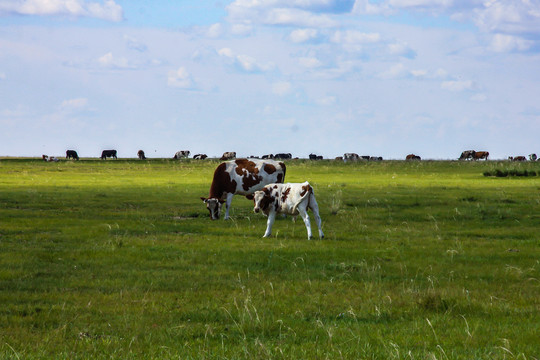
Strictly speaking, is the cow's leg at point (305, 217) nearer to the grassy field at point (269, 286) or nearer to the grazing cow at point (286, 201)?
the grazing cow at point (286, 201)

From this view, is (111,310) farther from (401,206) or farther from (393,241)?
(401,206)

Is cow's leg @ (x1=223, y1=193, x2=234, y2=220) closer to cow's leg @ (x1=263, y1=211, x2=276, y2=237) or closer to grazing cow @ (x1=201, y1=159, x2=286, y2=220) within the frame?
grazing cow @ (x1=201, y1=159, x2=286, y2=220)

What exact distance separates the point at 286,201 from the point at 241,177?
8.07 m

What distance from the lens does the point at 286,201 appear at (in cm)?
1933

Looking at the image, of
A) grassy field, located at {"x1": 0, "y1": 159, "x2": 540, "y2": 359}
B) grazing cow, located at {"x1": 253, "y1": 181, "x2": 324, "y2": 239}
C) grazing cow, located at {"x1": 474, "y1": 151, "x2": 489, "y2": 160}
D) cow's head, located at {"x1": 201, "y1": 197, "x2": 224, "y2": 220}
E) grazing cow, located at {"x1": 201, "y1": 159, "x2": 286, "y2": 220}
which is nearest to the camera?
grassy field, located at {"x1": 0, "y1": 159, "x2": 540, "y2": 359}

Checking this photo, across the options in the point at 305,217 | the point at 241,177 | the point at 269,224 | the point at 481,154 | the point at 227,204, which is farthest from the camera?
the point at 481,154

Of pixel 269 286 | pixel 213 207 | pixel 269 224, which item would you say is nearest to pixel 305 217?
pixel 269 224

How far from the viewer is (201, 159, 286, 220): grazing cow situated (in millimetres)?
26875

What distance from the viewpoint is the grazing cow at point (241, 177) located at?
88.2 ft

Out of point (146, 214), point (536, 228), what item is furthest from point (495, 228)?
point (146, 214)

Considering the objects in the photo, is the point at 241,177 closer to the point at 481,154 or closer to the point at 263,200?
the point at 263,200

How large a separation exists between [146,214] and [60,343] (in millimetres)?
16819

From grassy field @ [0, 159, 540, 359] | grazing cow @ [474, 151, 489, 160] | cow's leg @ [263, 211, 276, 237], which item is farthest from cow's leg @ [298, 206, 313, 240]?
grazing cow @ [474, 151, 489, 160]

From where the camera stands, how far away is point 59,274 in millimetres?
13539
